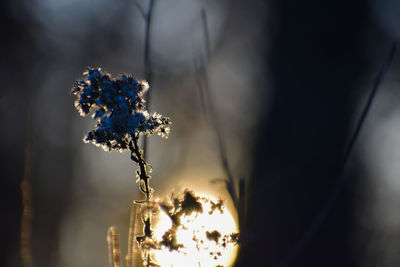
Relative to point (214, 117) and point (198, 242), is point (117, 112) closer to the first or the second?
point (214, 117)

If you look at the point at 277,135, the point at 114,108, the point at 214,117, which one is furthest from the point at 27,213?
the point at 277,135

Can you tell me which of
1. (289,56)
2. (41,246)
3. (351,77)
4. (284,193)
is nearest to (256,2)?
(289,56)

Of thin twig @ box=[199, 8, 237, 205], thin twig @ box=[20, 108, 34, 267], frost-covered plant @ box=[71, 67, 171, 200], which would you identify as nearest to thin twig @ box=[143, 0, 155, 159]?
frost-covered plant @ box=[71, 67, 171, 200]

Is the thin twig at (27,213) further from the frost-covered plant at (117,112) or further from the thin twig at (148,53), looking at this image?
the thin twig at (148,53)

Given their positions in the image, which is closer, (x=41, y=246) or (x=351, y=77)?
(x=351, y=77)

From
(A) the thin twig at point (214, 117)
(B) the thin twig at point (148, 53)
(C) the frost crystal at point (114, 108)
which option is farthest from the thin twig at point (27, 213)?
(A) the thin twig at point (214, 117)

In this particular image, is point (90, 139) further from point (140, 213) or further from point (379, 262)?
point (379, 262)

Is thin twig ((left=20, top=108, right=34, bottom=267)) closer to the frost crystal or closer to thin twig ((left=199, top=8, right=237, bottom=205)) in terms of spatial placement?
the frost crystal
